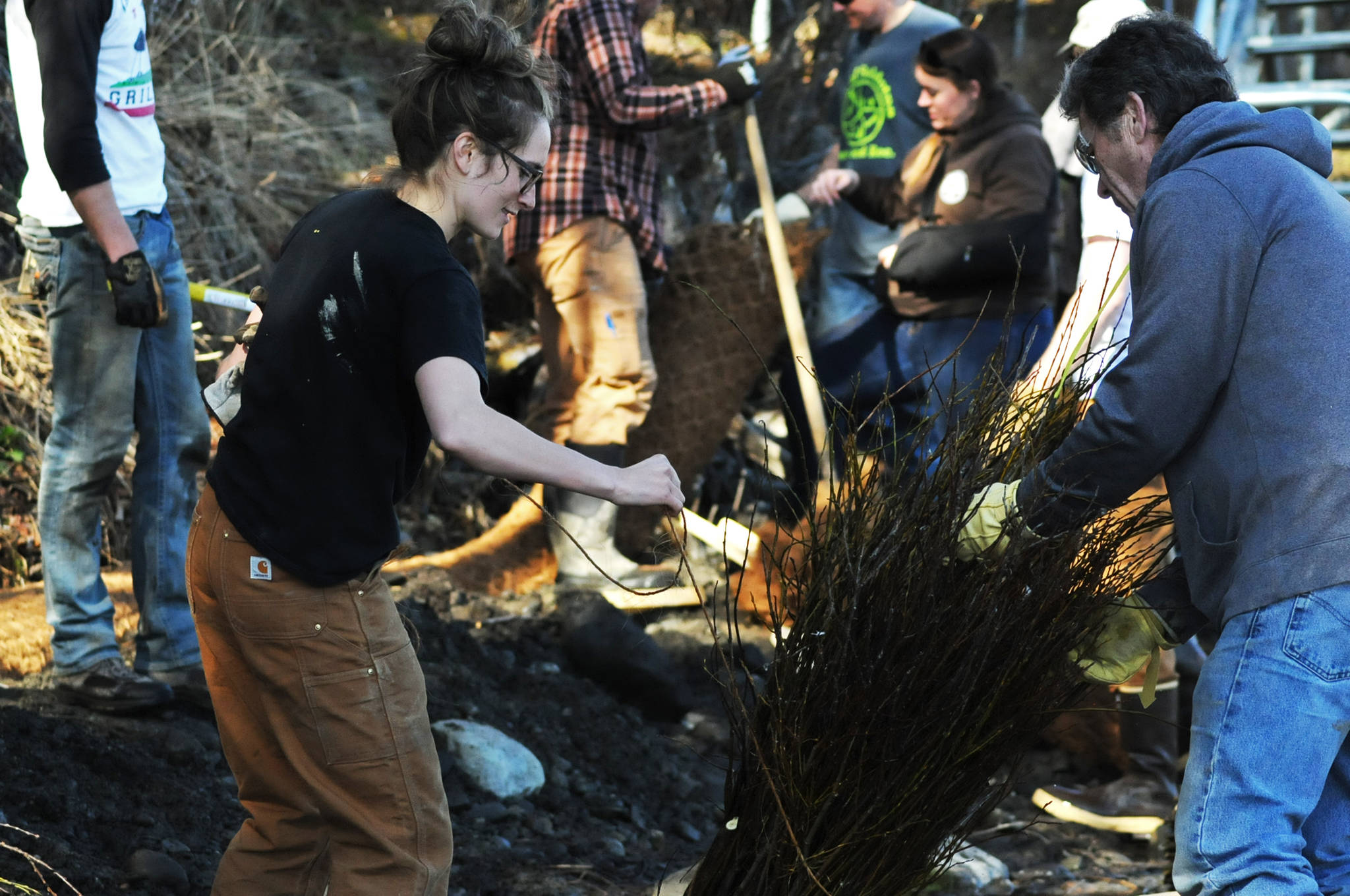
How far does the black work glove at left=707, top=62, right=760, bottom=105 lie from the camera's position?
4770mm

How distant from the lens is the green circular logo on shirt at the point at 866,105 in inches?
193

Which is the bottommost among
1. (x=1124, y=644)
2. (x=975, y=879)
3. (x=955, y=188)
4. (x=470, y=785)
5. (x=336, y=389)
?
(x=975, y=879)

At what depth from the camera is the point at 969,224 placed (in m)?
4.27

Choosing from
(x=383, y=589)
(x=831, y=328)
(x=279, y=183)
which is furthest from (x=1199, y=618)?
(x=279, y=183)

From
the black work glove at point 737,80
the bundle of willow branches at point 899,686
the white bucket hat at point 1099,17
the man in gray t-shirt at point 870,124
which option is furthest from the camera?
the man in gray t-shirt at point 870,124

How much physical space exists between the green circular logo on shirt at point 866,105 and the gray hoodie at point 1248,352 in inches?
117

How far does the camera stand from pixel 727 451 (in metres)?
6.05

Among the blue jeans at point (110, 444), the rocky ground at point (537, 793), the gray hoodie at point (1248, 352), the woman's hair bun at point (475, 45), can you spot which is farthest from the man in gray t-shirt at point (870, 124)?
the woman's hair bun at point (475, 45)

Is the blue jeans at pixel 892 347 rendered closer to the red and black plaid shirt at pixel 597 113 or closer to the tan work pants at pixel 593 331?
the tan work pants at pixel 593 331

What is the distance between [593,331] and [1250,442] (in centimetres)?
288

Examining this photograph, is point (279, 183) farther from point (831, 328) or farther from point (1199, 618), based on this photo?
point (1199, 618)

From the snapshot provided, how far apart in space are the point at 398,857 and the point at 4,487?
3148mm

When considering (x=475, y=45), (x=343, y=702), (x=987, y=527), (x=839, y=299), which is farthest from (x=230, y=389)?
(x=839, y=299)

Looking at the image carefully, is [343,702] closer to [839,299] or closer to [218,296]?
[218,296]
